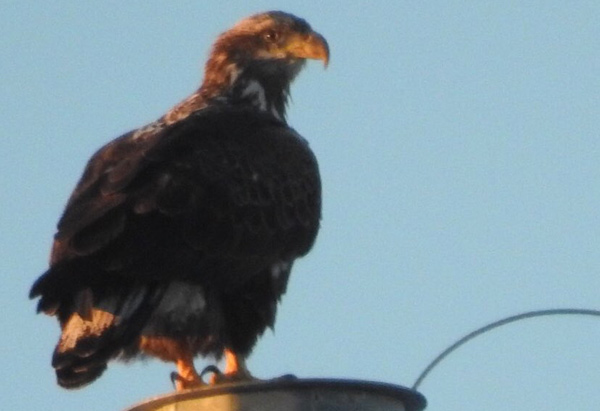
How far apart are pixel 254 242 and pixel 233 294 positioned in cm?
33

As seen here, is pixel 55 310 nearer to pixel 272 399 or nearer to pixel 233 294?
pixel 233 294

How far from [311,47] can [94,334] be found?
343 centimetres

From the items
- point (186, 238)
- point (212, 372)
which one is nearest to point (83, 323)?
point (186, 238)

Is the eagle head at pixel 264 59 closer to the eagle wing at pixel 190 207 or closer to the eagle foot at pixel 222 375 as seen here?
the eagle wing at pixel 190 207

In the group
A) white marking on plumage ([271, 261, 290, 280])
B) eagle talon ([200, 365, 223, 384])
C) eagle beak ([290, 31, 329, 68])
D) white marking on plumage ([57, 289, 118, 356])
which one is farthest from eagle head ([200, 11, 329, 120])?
white marking on plumage ([57, 289, 118, 356])

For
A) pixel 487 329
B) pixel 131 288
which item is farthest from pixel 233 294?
pixel 487 329

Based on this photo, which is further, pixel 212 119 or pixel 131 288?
pixel 212 119

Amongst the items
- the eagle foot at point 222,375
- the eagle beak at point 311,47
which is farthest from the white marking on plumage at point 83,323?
the eagle beak at point 311,47

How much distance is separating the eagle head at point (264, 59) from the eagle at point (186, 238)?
22 millimetres

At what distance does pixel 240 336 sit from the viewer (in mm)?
8961

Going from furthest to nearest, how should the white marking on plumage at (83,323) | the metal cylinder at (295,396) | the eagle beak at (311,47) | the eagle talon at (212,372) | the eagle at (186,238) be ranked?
the eagle beak at (311,47) < the eagle talon at (212,372) < the eagle at (186,238) < the white marking on plumage at (83,323) < the metal cylinder at (295,396)

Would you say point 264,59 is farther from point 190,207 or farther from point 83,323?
point 83,323

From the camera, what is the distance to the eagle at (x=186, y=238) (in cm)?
780

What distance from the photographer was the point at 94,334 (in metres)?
7.70
